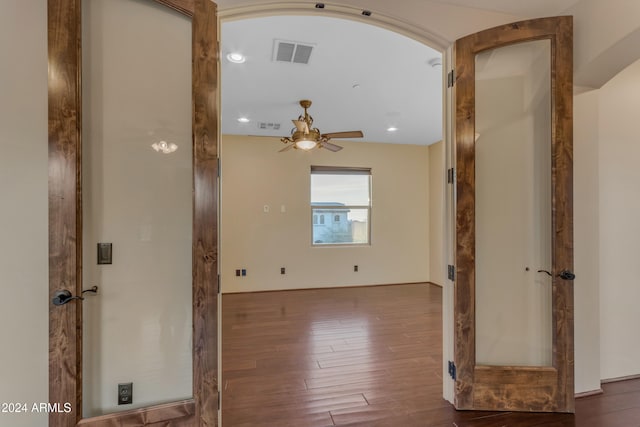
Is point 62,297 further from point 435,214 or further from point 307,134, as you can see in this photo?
point 435,214

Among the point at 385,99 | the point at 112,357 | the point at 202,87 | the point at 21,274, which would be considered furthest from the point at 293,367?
the point at 385,99

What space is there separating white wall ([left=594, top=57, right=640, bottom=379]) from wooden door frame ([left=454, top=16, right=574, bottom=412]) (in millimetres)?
689

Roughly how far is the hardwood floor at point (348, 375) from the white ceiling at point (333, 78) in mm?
2664

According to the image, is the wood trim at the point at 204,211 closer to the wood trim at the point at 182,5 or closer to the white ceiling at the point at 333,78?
the wood trim at the point at 182,5

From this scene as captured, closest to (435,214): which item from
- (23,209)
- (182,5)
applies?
(182,5)

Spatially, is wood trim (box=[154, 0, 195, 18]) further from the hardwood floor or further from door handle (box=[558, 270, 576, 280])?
door handle (box=[558, 270, 576, 280])

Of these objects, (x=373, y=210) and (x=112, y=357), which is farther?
(x=373, y=210)

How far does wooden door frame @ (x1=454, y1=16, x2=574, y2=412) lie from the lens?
175cm

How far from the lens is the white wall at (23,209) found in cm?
125

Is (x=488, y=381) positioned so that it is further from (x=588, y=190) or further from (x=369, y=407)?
(x=588, y=190)

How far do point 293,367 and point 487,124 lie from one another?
2428 millimetres

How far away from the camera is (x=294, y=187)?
16.9 ft

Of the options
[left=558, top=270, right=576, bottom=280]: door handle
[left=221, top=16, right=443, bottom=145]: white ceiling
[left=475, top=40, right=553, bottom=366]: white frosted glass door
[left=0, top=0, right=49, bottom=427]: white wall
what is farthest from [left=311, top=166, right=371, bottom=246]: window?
[left=0, top=0, right=49, bottom=427]: white wall

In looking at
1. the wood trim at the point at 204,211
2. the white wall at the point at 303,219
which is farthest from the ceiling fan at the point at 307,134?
the wood trim at the point at 204,211
